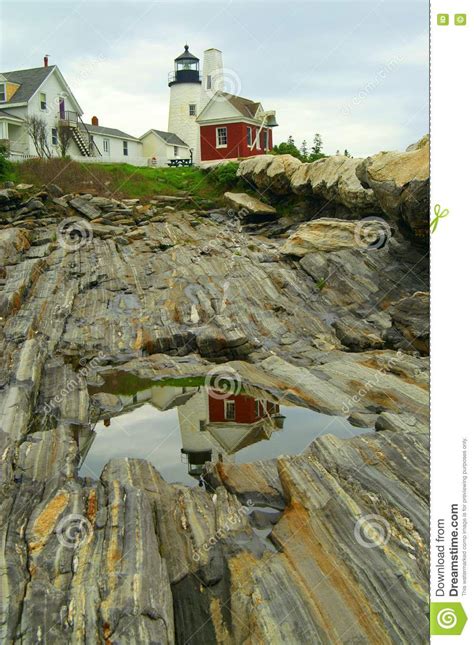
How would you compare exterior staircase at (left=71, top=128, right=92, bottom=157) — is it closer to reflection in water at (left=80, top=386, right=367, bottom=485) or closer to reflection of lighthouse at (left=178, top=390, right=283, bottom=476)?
reflection in water at (left=80, top=386, right=367, bottom=485)

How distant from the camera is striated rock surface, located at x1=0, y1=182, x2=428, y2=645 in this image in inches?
313

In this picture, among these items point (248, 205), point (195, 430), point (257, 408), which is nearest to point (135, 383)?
point (195, 430)

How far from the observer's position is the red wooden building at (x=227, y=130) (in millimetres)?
54000

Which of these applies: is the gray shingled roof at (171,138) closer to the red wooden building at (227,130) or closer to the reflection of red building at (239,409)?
the red wooden building at (227,130)

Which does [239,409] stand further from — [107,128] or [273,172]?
[107,128]

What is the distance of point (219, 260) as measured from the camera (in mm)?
30078

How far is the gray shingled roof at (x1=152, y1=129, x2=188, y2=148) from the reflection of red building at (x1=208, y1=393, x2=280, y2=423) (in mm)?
47878

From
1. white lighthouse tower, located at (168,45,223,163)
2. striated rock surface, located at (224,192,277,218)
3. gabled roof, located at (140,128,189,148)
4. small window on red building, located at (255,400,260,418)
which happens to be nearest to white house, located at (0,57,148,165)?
gabled roof, located at (140,128,189,148)

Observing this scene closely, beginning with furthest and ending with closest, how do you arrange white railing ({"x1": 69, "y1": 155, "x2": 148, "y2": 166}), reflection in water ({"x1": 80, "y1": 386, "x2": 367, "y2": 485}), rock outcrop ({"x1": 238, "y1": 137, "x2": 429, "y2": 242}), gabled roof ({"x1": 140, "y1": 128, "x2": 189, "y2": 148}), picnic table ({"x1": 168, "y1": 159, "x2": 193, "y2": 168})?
gabled roof ({"x1": 140, "y1": 128, "x2": 189, "y2": 148}) → picnic table ({"x1": 168, "y1": 159, "x2": 193, "y2": 168}) → white railing ({"x1": 69, "y1": 155, "x2": 148, "y2": 166}) → rock outcrop ({"x1": 238, "y1": 137, "x2": 429, "y2": 242}) → reflection in water ({"x1": 80, "y1": 386, "x2": 367, "y2": 485})

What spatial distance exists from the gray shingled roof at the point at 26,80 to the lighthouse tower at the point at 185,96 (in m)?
13.4
